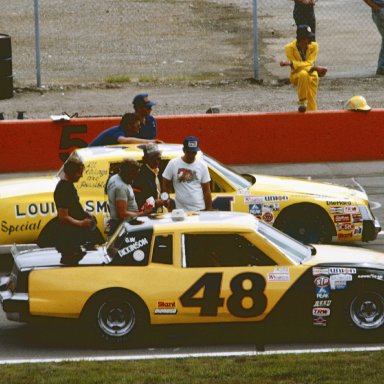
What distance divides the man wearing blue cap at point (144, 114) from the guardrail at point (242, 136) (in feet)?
12.8

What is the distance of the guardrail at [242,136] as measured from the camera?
66.1 feet

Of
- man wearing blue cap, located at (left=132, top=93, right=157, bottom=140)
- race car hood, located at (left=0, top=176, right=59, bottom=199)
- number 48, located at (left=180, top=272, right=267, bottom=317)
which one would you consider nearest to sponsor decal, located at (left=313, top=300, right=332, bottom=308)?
number 48, located at (left=180, top=272, right=267, bottom=317)

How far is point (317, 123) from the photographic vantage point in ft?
67.6

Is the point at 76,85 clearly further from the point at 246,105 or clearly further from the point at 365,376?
the point at 365,376

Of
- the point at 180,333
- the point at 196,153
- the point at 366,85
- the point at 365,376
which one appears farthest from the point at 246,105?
the point at 365,376

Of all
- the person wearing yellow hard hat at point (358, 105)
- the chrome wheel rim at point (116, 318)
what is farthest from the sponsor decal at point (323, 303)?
the person wearing yellow hard hat at point (358, 105)

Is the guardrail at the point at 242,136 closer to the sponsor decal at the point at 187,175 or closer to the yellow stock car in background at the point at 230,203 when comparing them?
the yellow stock car in background at the point at 230,203

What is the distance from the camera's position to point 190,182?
14.0m

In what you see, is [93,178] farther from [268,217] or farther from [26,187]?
[268,217]

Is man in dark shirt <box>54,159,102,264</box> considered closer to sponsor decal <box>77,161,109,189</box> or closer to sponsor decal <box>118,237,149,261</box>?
sponsor decal <box>118,237,149,261</box>

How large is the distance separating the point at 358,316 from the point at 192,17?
67.1 ft

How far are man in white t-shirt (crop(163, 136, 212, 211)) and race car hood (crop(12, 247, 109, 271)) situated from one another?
71.9 inches

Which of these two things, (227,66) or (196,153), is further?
(227,66)

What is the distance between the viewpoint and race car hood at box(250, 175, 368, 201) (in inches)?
598
